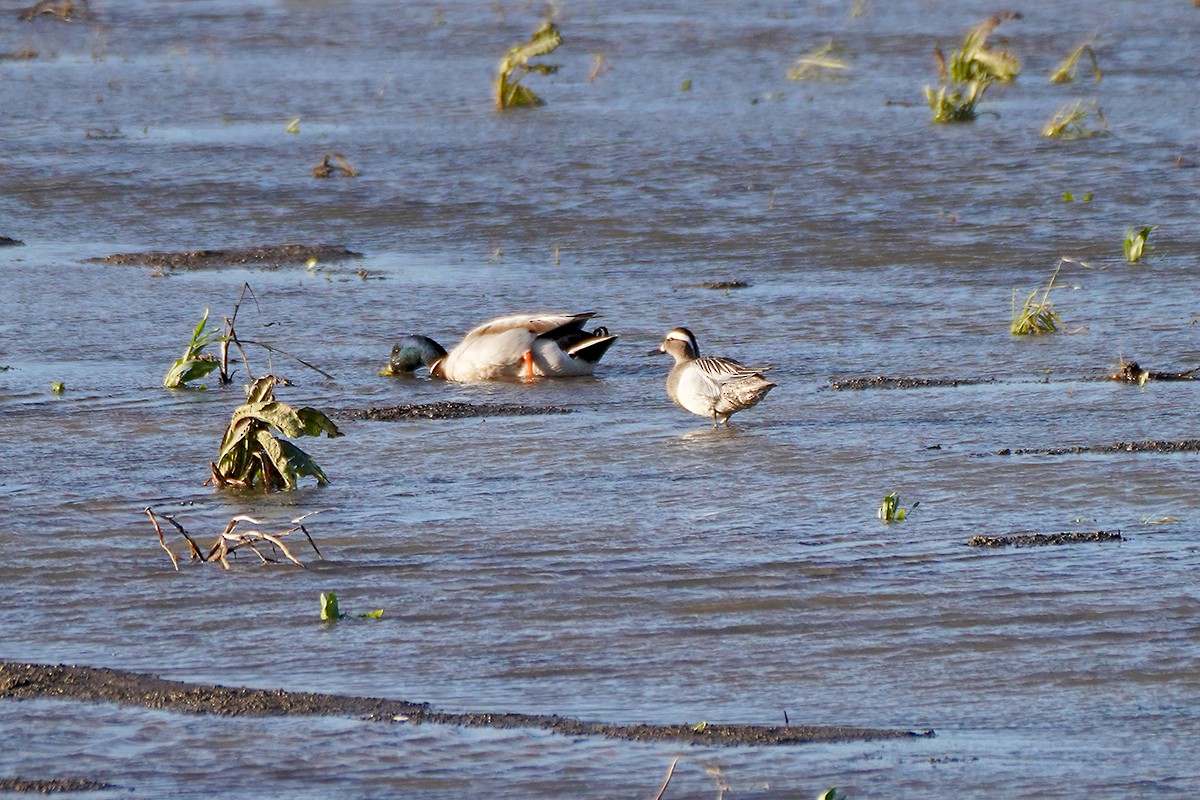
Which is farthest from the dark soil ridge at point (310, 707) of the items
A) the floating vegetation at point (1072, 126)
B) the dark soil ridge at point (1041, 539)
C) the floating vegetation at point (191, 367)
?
the floating vegetation at point (1072, 126)

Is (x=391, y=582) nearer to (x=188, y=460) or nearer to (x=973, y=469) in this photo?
(x=188, y=460)

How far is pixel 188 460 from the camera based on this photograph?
7.19m


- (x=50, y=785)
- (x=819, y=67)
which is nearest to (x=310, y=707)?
(x=50, y=785)

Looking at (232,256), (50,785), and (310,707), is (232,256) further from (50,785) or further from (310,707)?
(50,785)

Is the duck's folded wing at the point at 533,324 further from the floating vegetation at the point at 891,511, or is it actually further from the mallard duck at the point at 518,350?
the floating vegetation at the point at 891,511

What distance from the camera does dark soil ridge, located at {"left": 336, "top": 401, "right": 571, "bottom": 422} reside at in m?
8.01

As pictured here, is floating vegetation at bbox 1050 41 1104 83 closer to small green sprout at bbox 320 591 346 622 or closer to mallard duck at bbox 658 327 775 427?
mallard duck at bbox 658 327 775 427

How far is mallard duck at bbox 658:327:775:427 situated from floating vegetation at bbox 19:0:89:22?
16432mm

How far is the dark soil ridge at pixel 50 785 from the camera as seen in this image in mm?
4211

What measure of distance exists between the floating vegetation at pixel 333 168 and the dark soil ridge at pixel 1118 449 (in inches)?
284

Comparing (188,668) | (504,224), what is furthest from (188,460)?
(504,224)

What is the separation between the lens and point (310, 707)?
15.4 feet

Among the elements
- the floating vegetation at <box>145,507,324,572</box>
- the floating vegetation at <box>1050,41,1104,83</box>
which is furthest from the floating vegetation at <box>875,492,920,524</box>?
the floating vegetation at <box>1050,41,1104,83</box>

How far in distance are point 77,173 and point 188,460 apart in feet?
23.2
